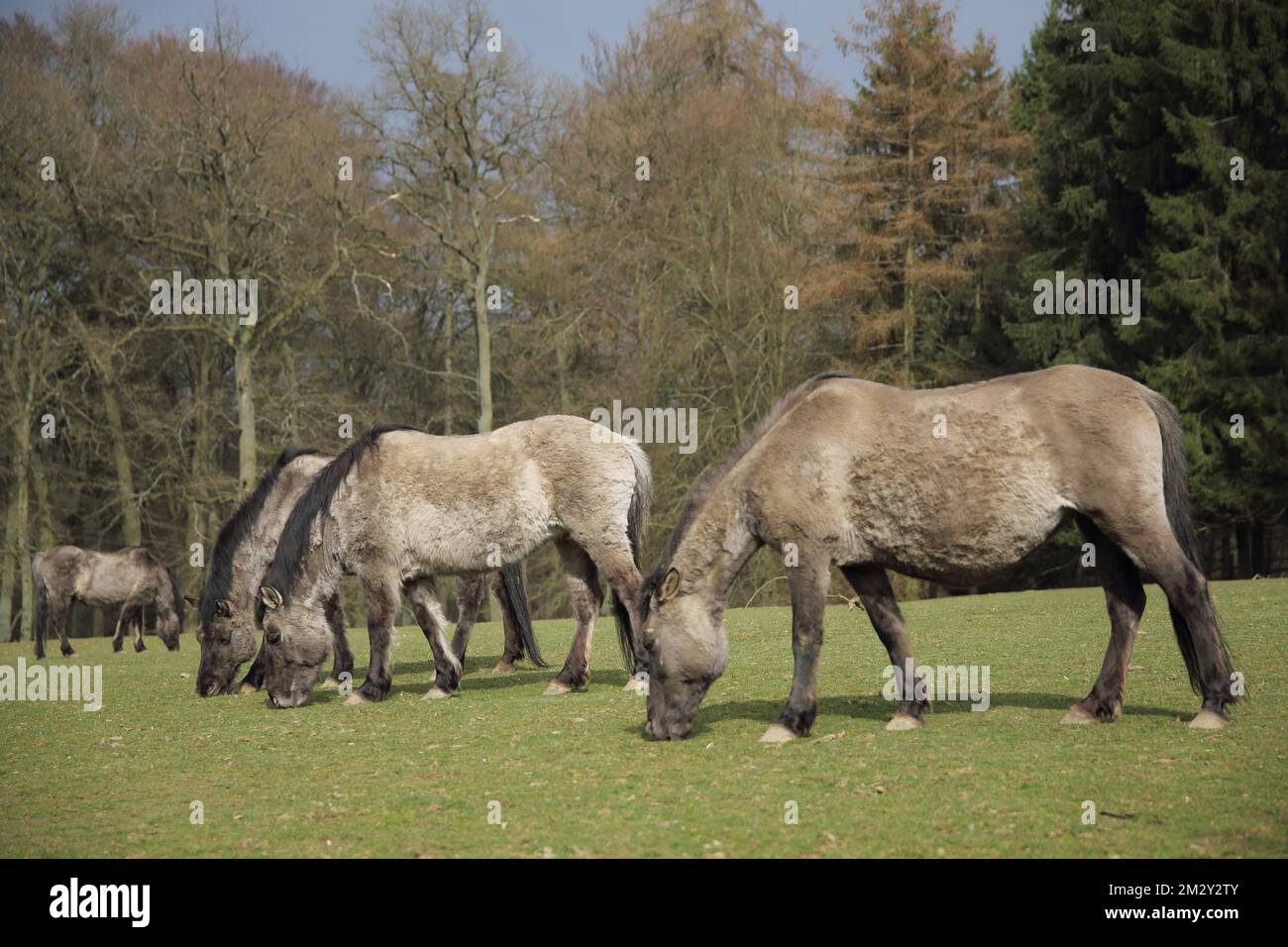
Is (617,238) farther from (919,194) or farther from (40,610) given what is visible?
(40,610)

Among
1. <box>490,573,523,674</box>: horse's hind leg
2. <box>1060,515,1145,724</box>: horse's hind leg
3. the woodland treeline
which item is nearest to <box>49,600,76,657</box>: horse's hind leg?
the woodland treeline

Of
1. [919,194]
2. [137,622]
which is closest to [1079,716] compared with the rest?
[137,622]

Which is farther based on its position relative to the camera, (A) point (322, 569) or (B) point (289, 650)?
(A) point (322, 569)

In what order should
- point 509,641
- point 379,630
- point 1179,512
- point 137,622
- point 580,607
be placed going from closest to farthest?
point 1179,512, point 379,630, point 580,607, point 509,641, point 137,622

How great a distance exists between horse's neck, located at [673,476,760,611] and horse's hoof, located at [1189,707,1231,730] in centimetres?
323

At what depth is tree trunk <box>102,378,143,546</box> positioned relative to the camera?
34.5 meters

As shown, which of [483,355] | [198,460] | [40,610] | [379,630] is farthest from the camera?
[198,460]

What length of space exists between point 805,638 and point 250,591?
801cm

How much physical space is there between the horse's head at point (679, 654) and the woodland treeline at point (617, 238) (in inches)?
893

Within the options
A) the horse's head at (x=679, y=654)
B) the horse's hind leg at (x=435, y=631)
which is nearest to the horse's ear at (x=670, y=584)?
the horse's head at (x=679, y=654)

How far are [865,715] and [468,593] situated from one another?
6675mm

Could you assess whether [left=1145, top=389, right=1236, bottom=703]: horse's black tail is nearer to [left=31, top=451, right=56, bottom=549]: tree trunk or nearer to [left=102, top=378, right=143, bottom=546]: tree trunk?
[left=102, top=378, right=143, bottom=546]: tree trunk

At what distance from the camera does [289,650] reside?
1258 centimetres

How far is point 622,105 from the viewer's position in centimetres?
3659
